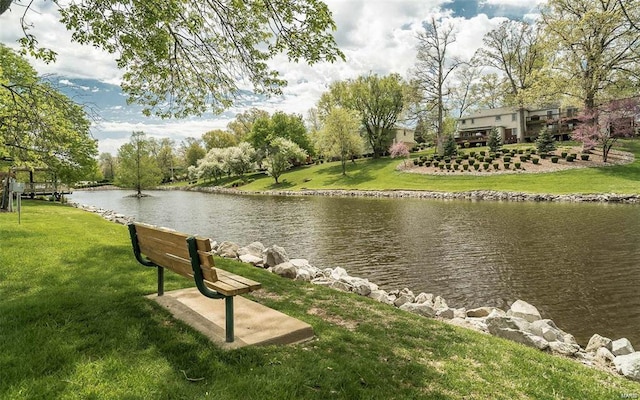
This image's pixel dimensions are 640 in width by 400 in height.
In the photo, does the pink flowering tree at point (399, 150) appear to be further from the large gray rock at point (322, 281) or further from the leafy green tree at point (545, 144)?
the large gray rock at point (322, 281)

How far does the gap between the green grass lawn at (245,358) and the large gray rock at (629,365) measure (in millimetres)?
602

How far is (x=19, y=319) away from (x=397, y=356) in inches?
182

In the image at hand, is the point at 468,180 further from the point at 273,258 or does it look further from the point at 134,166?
the point at 134,166

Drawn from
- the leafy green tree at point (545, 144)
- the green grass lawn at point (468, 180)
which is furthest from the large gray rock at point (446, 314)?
the leafy green tree at point (545, 144)

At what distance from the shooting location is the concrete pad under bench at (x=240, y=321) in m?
4.22

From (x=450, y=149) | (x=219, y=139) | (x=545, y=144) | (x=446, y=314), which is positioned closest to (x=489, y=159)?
(x=545, y=144)

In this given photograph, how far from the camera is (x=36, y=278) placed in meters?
6.26

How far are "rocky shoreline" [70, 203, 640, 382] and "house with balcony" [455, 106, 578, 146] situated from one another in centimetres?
5415

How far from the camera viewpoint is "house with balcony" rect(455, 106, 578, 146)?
Answer: 5412 centimetres

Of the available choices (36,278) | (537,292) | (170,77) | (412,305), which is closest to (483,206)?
(537,292)

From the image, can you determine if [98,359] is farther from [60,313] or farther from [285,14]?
[285,14]

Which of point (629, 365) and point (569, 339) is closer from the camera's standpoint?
point (629, 365)

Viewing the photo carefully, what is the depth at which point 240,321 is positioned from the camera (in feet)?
15.4

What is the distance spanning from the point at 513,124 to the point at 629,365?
64.1 metres
